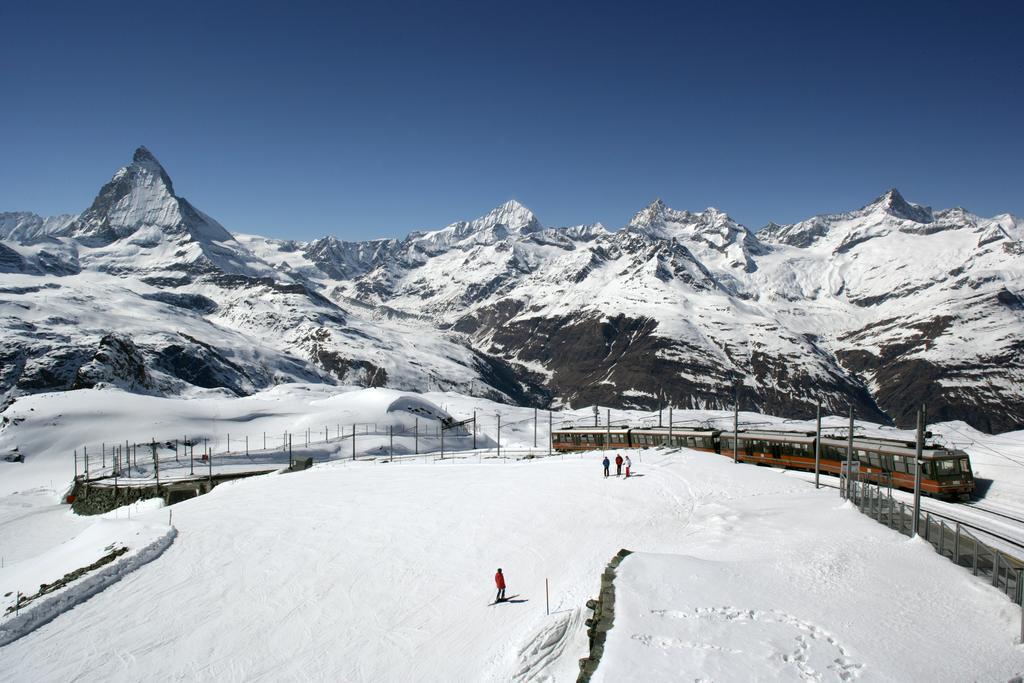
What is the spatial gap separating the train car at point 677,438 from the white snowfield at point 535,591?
15.5 m

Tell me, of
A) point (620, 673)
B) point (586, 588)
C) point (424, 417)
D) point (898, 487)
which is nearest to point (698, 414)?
point (424, 417)

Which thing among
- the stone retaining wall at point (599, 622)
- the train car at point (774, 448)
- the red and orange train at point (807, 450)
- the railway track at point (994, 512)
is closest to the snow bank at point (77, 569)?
the stone retaining wall at point (599, 622)

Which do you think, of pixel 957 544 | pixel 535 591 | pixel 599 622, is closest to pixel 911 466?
pixel 957 544

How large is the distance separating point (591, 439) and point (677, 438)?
12705 mm

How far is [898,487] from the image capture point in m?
46.7

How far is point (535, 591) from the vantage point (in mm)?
27828

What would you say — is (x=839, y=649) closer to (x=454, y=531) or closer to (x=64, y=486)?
(x=454, y=531)

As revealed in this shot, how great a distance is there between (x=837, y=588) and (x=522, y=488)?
29596mm

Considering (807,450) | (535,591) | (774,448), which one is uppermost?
(807,450)

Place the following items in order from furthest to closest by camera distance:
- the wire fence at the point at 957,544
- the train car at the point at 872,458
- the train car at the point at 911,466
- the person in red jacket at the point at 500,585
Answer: the train car at the point at 872,458
the train car at the point at 911,466
the person in red jacket at the point at 500,585
the wire fence at the point at 957,544

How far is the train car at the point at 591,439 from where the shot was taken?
77250 millimetres

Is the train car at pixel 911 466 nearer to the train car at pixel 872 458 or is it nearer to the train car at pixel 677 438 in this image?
the train car at pixel 872 458

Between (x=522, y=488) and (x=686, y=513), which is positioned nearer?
(x=686, y=513)

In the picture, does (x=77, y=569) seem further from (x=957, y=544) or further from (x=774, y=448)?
(x=774, y=448)
